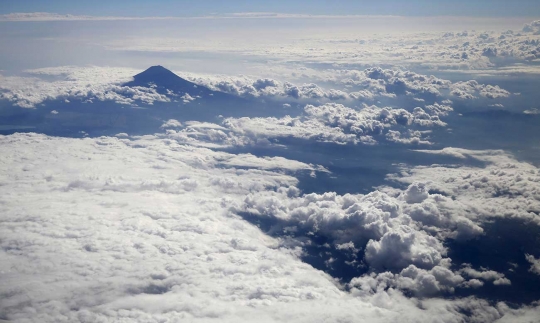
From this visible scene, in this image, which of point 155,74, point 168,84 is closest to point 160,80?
point 168,84

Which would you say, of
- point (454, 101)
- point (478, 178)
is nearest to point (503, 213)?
point (478, 178)

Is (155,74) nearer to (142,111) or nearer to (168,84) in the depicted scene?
(168,84)

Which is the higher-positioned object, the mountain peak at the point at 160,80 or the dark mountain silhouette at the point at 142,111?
the mountain peak at the point at 160,80

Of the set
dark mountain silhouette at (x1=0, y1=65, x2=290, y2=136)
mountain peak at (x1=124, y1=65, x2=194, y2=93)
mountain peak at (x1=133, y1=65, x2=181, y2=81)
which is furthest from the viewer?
mountain peak at (x1=133, y1=65, x2=181, y2=81)

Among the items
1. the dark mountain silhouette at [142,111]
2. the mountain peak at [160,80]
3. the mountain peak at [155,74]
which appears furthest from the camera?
the mountain peak at [155,74]

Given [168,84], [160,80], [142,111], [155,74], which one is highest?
[155,74]

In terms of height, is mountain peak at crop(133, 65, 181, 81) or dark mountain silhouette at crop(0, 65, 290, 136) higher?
mountain peak at crop(133, 65, 181, 81)

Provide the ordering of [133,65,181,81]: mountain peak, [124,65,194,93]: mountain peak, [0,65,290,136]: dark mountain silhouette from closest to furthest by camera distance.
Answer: [0,65,290,136]: dark mountain silhouette < [124,65,194,93]: mountain peak < [133,65,181,81]: mountain peak

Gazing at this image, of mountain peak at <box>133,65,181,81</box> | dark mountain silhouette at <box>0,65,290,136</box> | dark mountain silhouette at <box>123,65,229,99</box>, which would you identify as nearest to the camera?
dark mountain silhouette at <box>0,65,290,136</box>

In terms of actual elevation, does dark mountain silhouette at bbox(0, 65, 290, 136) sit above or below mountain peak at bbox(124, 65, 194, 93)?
below

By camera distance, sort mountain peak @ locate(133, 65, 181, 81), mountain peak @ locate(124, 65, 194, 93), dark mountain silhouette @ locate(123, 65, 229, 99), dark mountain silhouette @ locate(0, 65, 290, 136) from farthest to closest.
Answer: mountain peak @ locate(133, 65, 181, 81), mountain peak @ locate(124, 65, 194, 93), dark mountain silhouette @ locate(123, 65, 229, 99), dark mountain silhouette @ locate(0, 65, 290, 136)

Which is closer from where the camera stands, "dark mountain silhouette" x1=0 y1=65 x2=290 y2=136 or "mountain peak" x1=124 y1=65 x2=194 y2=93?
"dark mountain silhouette" x1=0 y1=65 x2=290 y2=136
